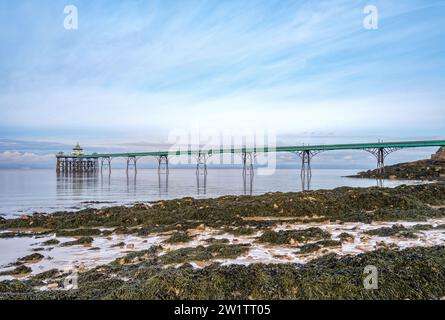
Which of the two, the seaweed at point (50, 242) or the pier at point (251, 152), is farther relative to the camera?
the pier at point (251, 152)

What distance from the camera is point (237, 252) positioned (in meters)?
10.2

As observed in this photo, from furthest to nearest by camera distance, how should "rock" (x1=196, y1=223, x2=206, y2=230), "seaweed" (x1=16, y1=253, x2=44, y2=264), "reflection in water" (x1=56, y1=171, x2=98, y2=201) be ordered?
"reflection in water" (x1=56, y1=171, x2=98, y2=201), "rock" (x1=196, y1=223, x2=206, y2=230), "seaweed" (x1=16, y1=253, x2=44, y2=264)

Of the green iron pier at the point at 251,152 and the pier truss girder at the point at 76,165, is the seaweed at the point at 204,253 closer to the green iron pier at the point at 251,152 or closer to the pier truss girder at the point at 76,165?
the green iron pier at the point at 251,152

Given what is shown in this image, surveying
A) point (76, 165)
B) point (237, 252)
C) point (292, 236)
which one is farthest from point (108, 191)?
point (76, 165)

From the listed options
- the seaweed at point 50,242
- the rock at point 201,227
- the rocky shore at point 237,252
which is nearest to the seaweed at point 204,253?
the rocky shore at point 237,252

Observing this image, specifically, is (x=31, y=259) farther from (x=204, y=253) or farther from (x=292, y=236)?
(x=292, y=236)

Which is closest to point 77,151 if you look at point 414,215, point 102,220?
point 102,220

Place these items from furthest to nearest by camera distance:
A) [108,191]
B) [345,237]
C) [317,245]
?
[108,191] → [345,237] → [317,245]

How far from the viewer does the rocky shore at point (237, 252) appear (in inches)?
260

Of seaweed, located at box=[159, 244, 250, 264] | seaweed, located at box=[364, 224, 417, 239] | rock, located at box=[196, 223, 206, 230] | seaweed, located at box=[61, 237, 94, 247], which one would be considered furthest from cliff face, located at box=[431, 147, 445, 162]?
seaweed, located at box=[61, 237, 94, 247]

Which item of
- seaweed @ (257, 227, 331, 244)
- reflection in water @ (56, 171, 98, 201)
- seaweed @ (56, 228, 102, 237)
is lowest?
reflection in water @ (56, 171, 98, 201)

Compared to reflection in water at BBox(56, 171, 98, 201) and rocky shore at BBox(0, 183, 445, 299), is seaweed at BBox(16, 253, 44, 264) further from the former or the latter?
reflection in water at BBox(56, 171, 98, 201)

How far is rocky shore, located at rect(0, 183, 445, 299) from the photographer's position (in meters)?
6.60
